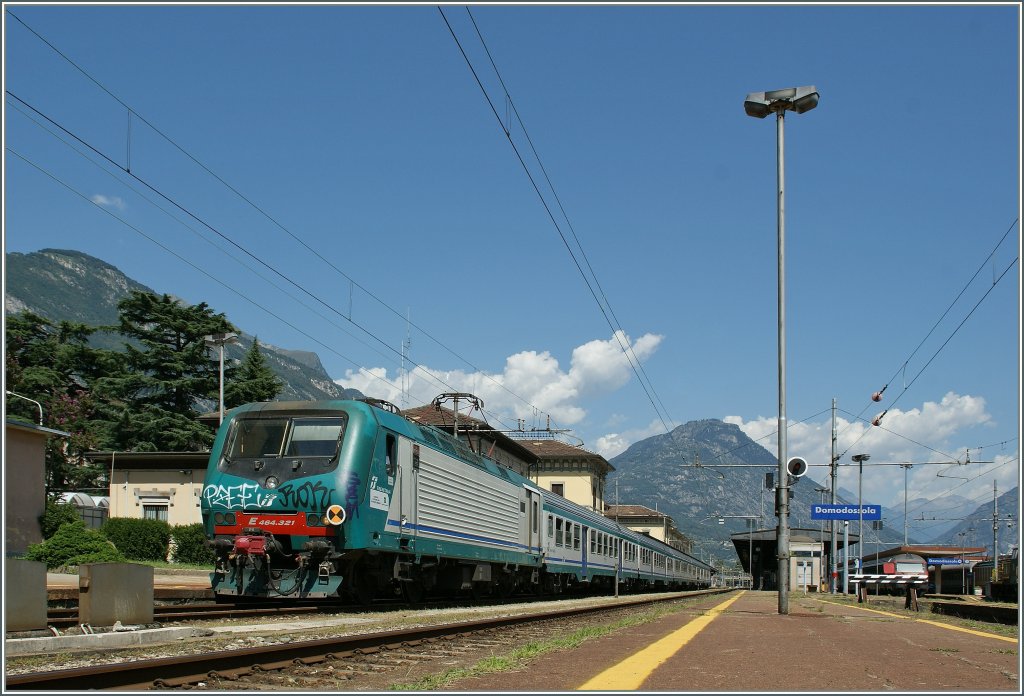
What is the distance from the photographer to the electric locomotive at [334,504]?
14828 millimetres

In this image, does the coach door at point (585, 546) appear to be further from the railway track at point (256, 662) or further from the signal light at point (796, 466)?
the railway track at point (256, 662)

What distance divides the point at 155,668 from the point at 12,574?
315cm

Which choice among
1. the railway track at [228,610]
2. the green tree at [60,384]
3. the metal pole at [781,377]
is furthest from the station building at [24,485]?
the metal pole at [781,377]

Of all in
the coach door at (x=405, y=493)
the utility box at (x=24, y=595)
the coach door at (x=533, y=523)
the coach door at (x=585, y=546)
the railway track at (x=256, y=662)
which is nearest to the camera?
the railway track at (x=256, y=662)

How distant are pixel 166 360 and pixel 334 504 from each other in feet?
169

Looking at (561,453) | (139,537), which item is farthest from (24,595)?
(561,453)

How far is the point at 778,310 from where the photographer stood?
18625 millimetres

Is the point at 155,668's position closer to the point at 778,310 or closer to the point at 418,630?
the point at 418,630

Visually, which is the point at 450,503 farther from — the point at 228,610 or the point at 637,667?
the point at 637,667

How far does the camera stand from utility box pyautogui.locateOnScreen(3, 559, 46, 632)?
30.8ft

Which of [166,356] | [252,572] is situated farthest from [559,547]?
[166,356]

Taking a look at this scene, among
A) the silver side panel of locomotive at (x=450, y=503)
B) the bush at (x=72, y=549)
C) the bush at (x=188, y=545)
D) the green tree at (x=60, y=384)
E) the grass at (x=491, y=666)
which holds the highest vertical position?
the green tree at (x=60, y=384)

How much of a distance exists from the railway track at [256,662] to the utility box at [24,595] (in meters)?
2.42

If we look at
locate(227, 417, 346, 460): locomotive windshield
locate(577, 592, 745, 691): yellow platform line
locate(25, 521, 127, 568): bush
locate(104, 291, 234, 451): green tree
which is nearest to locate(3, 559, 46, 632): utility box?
locate(577, 592, 745, 691): yellow platform line
